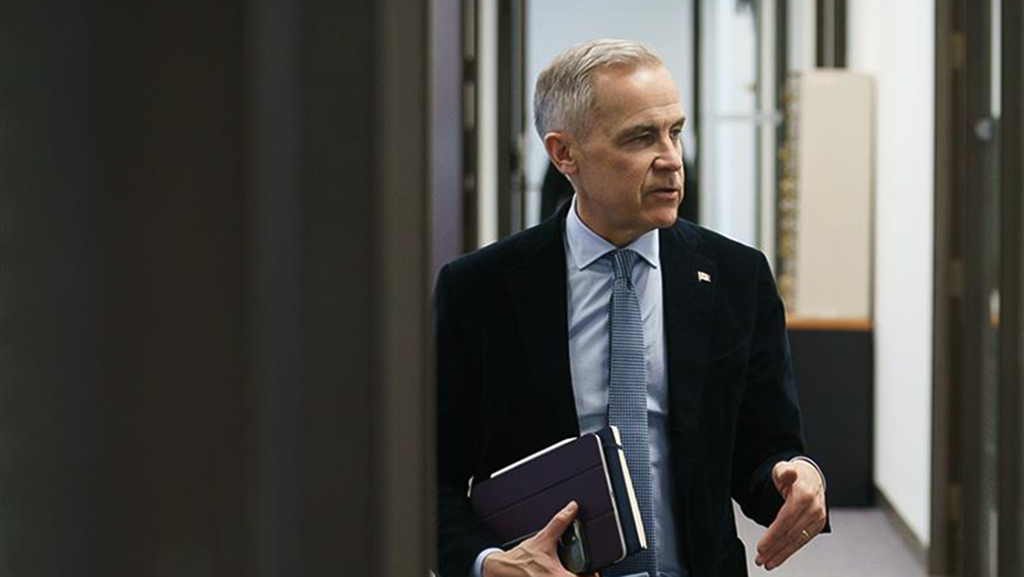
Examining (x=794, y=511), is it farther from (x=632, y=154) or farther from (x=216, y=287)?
(x=216, y=287)

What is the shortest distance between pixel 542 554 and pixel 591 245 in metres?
0.32

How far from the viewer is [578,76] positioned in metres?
1.20

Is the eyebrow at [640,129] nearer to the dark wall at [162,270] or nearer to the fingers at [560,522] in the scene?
the fingers at [560,522]

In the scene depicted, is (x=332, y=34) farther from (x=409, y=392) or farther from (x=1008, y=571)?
(x=1008, y=571)

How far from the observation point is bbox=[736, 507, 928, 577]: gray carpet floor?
326 centimetres

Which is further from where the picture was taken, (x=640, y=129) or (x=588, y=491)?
(x=640, y=129)

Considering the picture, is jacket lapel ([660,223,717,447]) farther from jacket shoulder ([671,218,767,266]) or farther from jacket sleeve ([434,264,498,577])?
jacket sleeve ([434,264,498,577])

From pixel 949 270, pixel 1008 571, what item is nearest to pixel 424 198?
pixel 1008 571

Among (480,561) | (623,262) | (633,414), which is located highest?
(623,262)

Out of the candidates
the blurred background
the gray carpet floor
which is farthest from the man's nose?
the gray carpet floor

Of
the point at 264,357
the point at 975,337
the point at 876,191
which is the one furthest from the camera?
the point at 876,191

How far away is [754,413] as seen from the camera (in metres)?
1.20

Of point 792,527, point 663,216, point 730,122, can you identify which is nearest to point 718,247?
point 663,216

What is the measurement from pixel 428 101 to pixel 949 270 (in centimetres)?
320
